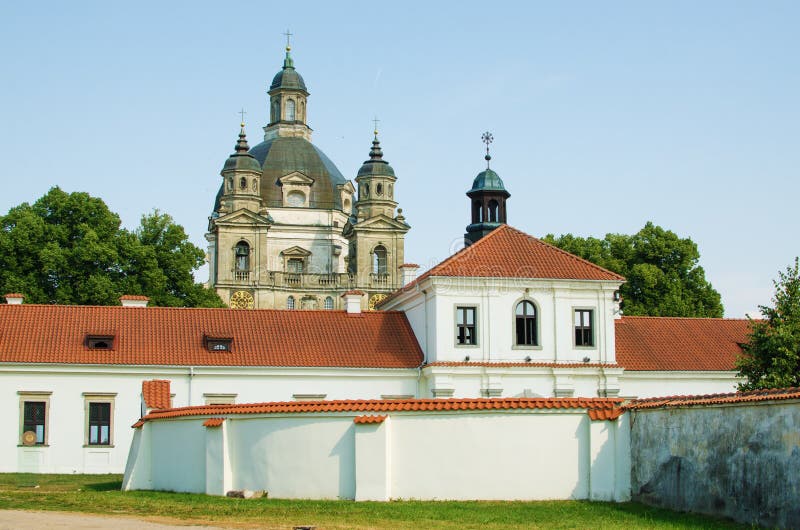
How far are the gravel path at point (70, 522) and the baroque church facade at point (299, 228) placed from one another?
6731 centimetres

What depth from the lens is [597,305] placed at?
4184 cm

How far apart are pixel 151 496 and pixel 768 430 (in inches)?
498

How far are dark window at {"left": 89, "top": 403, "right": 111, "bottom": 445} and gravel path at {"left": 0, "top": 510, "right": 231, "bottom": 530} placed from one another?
17.0 meters

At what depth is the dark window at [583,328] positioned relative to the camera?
1640 inches

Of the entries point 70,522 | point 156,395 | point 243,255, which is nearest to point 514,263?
point 156,395

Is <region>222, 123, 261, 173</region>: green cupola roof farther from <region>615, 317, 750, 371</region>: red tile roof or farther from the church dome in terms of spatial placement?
<region>615, 317, 750, 371</region>: red tile roof

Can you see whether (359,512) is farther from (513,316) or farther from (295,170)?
(295,170)

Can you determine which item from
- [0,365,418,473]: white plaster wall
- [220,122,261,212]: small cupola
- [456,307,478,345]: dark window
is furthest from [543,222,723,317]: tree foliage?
[220,122,261,212]: small cupola

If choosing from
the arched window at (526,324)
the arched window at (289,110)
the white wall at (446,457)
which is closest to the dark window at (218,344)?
the arched window at (526,324)

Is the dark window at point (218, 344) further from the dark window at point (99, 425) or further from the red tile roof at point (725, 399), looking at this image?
the red tile roof at point (725, 399)

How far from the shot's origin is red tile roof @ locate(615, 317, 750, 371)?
1693 inches

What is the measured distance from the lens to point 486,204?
50.3 meters

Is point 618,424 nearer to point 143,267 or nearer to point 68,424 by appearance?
point 68,424

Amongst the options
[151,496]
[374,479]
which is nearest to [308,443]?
[374,479]
